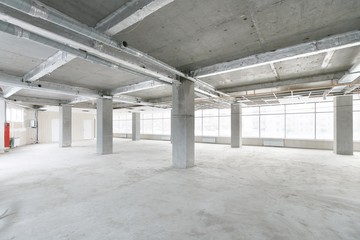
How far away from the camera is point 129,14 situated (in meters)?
2.44

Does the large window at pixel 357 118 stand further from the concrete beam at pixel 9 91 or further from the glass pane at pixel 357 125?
the concrete beam at pixel 9 91

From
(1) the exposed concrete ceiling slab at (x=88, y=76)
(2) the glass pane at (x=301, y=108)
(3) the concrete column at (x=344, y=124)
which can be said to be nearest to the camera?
(1) the exposed concrete ceiling slab at (x=88, y=76)

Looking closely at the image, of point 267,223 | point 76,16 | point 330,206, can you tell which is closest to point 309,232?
point 267,223

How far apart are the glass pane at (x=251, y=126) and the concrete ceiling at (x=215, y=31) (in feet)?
24.9

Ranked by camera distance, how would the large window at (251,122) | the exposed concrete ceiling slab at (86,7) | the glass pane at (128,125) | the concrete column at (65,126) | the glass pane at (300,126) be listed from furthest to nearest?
the glass pane at (128,125) < the large window at (251,122) < the concrete column at (65,126) < the glass pane at (300,126) < the exposed concrete ceiling slab at (86,7)

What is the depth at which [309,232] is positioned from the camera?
85.6 inches

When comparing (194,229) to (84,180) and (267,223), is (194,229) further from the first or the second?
(84,180)

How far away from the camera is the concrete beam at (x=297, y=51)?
3230 mm

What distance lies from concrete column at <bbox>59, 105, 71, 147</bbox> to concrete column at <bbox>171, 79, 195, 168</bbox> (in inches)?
377

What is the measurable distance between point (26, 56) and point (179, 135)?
4573 mm

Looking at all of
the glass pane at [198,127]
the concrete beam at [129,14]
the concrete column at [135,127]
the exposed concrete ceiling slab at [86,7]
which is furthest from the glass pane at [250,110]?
the exposed concrete ceiling slab at [86,7]

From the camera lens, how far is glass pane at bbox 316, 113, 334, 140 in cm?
1040

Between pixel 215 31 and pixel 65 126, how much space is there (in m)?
12.2

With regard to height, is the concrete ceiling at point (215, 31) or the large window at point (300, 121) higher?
the concrete ceiling at point (215, 31)
